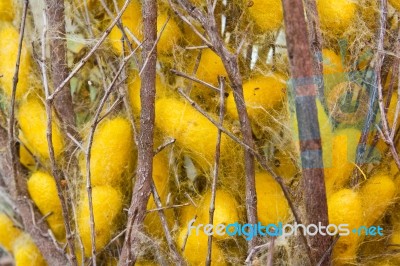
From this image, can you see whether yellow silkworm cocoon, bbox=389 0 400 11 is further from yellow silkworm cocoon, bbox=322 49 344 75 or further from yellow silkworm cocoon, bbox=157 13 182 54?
yellow silkworm cocoon, bbox=157 13 182 54

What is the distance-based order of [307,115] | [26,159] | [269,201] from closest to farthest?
[307,115] → [269,201] → [26,159]

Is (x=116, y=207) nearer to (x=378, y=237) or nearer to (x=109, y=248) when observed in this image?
(x=109, y=248)

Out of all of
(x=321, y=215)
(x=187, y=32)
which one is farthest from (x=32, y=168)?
(x=321, y=215)

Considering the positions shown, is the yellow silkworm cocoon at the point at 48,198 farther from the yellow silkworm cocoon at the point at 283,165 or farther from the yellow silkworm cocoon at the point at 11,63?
the yellow silkworm cocoon at the point at 283,165

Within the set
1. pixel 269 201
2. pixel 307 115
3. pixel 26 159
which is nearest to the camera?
pixel 307 115

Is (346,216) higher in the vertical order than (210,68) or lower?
lower

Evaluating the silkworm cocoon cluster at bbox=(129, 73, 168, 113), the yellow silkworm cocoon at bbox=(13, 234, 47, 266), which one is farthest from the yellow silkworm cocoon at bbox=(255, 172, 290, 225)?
the yellow silkworm cocoon at bbox=(13, 234, 47, 266)

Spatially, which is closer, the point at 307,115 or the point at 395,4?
the point at 307,115

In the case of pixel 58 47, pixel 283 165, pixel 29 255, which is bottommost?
pixel 29 255

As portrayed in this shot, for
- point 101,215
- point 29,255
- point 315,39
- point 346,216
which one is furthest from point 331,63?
point 29,255

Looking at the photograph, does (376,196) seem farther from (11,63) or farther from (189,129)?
(11,63)
